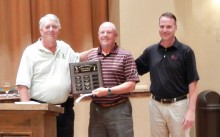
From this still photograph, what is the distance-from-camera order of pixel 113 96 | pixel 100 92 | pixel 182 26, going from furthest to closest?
pixel 182 26, pixel 113 96, pixel 100 92

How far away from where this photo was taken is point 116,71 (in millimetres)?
2795

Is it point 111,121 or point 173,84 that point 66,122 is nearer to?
point 111,121

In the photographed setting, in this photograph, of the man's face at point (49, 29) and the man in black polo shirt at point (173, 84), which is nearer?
the man's face at point (49, 29)

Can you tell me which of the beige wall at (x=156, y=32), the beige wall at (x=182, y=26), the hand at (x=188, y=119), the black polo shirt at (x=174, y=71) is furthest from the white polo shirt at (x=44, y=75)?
the beige wall at (x=182, y=26)

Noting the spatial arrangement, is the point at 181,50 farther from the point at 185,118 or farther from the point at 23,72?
the point at 23,72

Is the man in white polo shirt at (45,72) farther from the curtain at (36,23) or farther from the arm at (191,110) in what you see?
the curtain at (36,23)

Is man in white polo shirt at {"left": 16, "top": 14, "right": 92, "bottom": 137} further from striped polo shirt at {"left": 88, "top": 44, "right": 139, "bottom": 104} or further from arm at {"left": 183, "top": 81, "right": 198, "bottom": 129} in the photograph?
arm at {"left": 183, "top": 81, "right": 198, "bottom": 129}

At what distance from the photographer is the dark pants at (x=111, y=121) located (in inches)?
110

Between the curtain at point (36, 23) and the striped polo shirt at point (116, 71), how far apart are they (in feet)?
4.84

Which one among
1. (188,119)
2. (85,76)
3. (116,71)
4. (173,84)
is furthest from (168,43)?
(85,76)

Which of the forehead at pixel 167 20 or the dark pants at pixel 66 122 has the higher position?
the forehead at pixel 167 20

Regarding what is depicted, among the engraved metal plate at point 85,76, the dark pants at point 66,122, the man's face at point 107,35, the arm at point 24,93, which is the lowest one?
the dark pants at point 66,122

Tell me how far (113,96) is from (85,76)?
27 cm

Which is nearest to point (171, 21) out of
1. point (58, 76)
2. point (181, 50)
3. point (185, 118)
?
point (181, 50)
